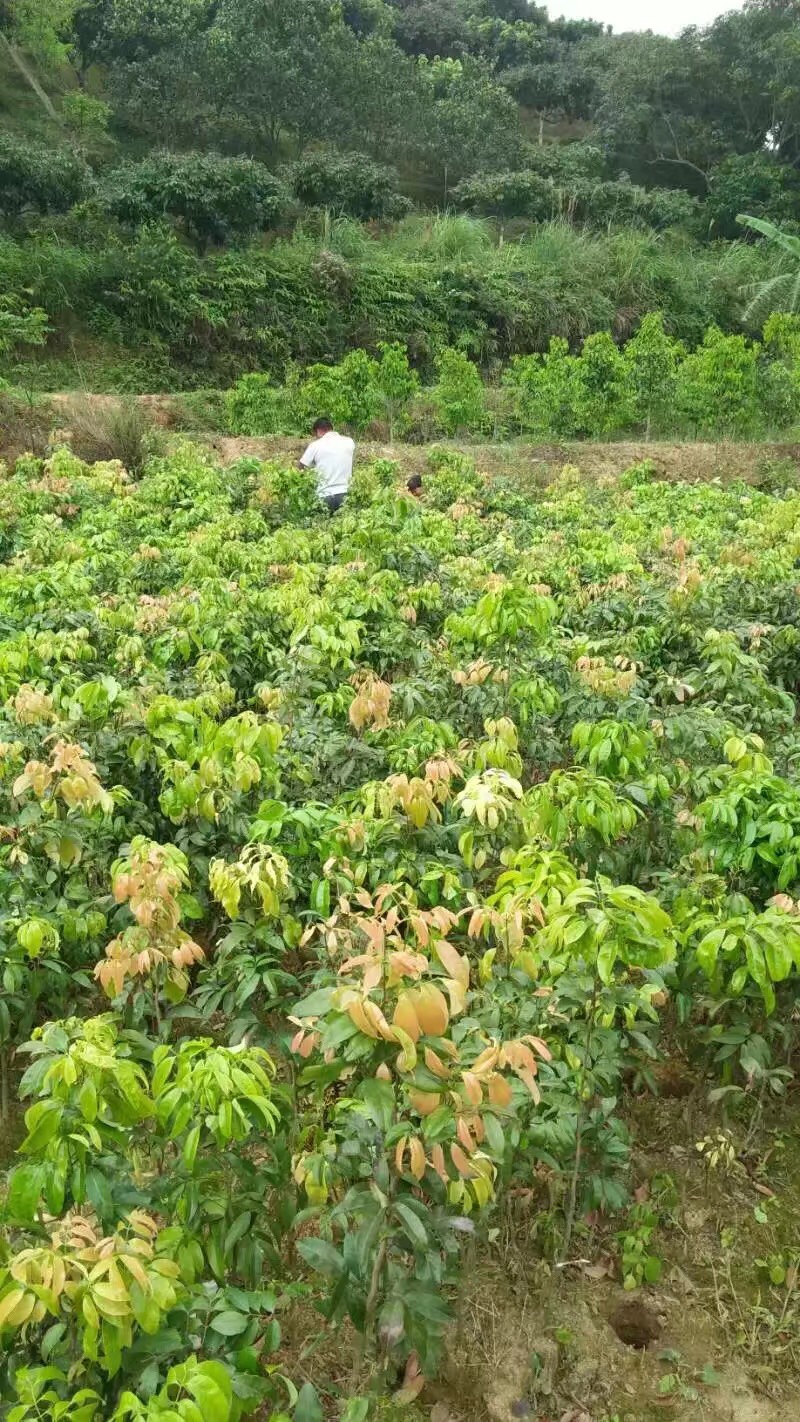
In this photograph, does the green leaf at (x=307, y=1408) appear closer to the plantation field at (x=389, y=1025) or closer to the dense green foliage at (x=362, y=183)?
the plantation field at (x=389, y=1025)

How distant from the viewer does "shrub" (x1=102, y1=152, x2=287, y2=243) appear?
18.8 metres

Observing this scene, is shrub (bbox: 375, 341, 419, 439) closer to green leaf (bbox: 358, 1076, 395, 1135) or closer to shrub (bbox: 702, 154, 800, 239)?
green leaf (bbox: 358, 1076, 395, 1135)

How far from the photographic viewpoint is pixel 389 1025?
144cm

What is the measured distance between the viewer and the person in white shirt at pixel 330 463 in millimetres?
8352

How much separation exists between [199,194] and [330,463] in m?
14.2

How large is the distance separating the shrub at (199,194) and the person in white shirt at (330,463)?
13528 millimetres


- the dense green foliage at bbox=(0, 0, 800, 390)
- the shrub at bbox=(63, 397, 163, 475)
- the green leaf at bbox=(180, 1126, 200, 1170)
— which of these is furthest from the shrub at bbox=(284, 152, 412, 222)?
the green leaf at bbox=(180, 1126, 200, 1170)

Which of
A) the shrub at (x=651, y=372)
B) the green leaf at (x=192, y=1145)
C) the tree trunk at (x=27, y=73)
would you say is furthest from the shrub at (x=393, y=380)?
the tree trunk at (x=27, y=73)

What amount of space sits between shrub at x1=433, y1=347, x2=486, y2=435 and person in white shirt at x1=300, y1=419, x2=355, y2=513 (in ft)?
22.8

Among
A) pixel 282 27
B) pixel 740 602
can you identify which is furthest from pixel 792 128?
pixel 740 602

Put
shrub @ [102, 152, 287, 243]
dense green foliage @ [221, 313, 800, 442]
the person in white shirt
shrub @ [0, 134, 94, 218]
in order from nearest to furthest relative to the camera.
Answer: the person in white shirt < dense green foliage @ [221, 313, 800, 442] < shrub @ [0, 134, 94, 218] < shrub @ [102, 152, 287, 243]

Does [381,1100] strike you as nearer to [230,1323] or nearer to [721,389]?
[230,1323]

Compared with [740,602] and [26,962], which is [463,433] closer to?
[740,602]

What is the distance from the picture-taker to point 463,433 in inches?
637
